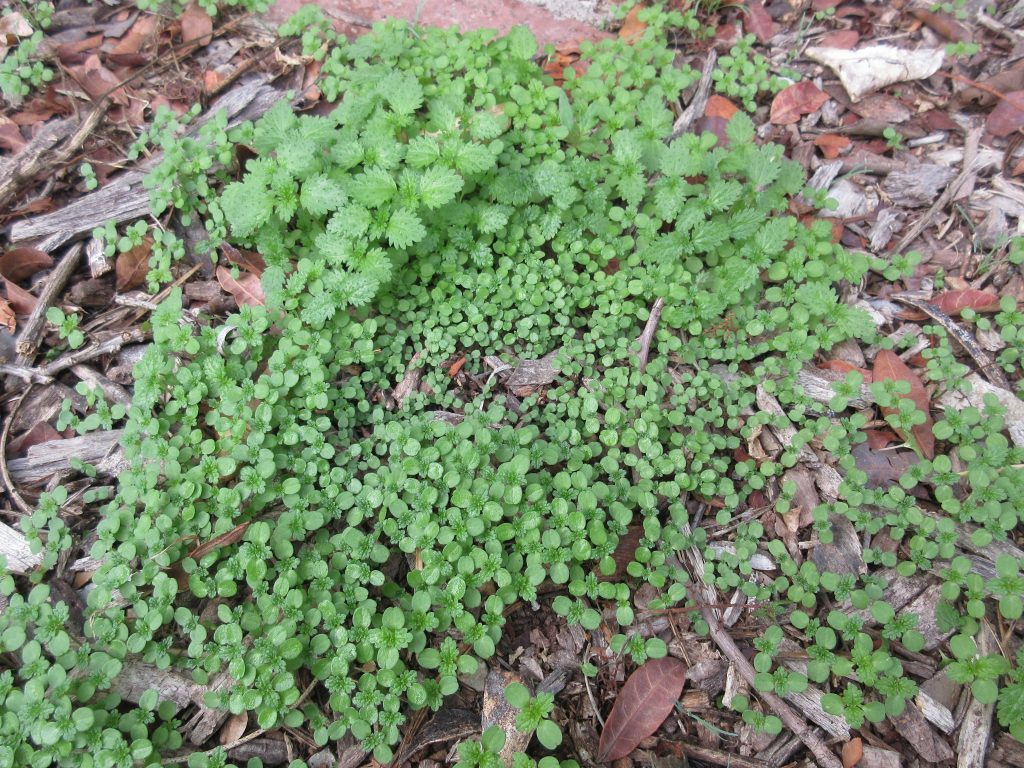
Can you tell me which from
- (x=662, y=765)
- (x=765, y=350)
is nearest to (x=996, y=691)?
(x=662, y=765)

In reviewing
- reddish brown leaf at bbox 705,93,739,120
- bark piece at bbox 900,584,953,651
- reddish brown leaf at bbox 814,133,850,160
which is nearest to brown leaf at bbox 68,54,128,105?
reddish brown leaf at bbox 705,93,739,120

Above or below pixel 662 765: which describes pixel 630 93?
above

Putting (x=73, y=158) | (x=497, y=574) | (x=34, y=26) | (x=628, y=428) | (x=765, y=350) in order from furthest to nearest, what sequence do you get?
(x=34, y=26) < (x=73, y=158) < (x=765, y=350) < (x=628, y=428) < (x=497, y=574)

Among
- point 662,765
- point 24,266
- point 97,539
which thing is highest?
point 24,266

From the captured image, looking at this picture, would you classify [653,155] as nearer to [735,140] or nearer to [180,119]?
[735,140]

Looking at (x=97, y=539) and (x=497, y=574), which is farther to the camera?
(x=97, y=539)

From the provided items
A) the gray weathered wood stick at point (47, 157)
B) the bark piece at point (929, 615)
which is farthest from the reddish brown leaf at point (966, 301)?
the gray weathered wood stick at point (47, 157)

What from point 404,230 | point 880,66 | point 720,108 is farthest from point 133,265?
point 880,66

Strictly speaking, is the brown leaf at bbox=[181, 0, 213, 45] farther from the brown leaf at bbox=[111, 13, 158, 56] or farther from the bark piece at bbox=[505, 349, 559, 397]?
the bark piece at bbox=[505, 349, 559, 397]
